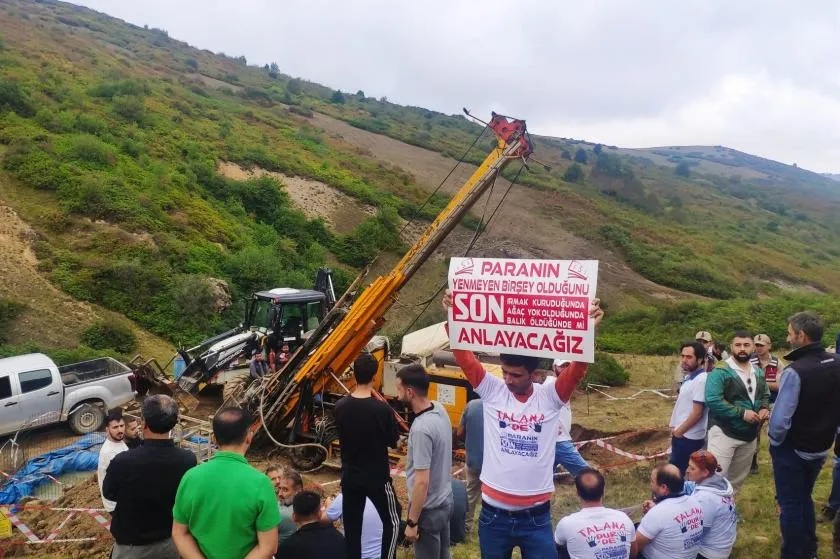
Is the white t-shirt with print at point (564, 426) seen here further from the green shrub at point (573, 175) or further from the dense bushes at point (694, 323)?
the green shrub at point (573, 175)

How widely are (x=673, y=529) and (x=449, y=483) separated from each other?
155cm

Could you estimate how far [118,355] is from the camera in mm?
16766

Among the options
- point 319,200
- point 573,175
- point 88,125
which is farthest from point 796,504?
point 573,175

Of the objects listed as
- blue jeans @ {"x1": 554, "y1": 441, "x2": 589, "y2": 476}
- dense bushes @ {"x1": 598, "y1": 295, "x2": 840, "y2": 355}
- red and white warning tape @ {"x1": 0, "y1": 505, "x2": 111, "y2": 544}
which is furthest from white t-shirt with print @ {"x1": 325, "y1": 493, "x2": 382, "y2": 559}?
dense bushes @ {"x1": 598, "y1": 295, "x2": 840, "y2": 355}

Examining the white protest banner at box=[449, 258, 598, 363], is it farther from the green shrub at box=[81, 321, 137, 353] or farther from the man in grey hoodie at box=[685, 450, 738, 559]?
the green shrub at box=[81, 321, 137, 353]

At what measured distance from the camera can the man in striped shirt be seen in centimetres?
339

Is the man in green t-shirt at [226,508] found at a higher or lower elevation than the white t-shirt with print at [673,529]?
higher

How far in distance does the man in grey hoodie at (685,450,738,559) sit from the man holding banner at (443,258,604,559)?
130 cm

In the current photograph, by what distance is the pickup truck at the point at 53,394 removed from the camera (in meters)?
10.5

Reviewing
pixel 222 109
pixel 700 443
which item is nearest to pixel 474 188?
pixel 700 443

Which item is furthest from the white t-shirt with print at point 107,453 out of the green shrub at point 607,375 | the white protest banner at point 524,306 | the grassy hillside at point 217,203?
the grassy hillside at point 217,203

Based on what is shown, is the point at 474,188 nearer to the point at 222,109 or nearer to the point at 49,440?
the point at 49,440

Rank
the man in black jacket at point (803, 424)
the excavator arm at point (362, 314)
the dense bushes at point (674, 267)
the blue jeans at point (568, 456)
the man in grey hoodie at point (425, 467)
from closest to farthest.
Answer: the man in grey hoodie at point (425, 467) < the man in black jacket at point (803, 424) < the blue jeans at point (568, 456) < the excavator arm at point (362, 314) < the dense bushes at point (674, 267)

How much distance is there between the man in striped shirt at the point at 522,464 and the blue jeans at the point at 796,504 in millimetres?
2194
